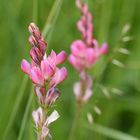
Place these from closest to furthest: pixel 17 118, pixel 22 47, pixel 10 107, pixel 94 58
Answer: pixel 94 58, pixel 10 107, pixel 17 118, pixel 22 47

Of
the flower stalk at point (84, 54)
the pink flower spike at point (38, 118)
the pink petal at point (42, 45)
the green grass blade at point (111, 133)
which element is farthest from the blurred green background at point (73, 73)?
the pink petal at point (42, 45)

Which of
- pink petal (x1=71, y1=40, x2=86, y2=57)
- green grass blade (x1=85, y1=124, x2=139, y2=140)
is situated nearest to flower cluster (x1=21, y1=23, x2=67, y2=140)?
pink petal (x1=71, y1=40, x2=86, y2=57)

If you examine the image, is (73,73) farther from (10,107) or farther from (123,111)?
(10,107)

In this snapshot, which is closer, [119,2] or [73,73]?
[73,73]

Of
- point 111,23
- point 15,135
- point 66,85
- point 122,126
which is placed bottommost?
point 15,135

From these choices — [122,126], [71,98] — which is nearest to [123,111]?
[122,126]

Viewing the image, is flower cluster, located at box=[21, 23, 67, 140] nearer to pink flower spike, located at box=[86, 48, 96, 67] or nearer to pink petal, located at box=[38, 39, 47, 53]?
pink petal, located at box=[38, 39, 47, 53]

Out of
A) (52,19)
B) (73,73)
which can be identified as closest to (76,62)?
(52,19)

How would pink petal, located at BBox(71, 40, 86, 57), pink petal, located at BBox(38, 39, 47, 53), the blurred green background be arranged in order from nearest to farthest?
pink petal, located at BBox(38, 39, 47, 53) → pink petal, located at BBox(71, 40, 86, 57) → the blurred green background
